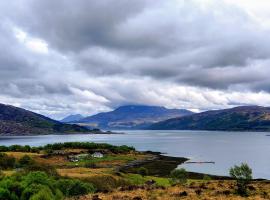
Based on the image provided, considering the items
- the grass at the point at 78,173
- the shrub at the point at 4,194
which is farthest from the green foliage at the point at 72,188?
the grass at the point at 78,173

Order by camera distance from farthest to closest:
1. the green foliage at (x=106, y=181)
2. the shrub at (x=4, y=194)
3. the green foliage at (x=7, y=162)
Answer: the green foliage at (x=7, y=162)
the green foliage at (x=106, y=181)
the shrub at (x=4, y=194)

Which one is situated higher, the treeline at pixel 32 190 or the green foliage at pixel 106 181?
the treeline at pixel 32 190

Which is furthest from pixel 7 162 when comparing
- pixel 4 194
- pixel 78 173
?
pixel 4 194

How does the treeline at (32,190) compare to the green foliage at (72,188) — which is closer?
the treeline at (32,190)

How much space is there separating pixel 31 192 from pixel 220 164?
15056 cm

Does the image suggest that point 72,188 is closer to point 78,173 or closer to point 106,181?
point 106,181

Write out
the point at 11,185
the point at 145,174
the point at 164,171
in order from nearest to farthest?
the point at 11,185
the point at 145,174
the point at 164,171

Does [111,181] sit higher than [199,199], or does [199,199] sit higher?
[199,199]

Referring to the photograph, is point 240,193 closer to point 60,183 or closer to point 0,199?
point 0,199

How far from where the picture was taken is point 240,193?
39219 mm

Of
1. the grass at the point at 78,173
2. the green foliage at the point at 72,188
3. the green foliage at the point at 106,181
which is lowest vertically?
the green foliage at the point at 106,181

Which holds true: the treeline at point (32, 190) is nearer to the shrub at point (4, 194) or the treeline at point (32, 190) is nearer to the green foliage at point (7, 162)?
the shrub at point (4, 194)

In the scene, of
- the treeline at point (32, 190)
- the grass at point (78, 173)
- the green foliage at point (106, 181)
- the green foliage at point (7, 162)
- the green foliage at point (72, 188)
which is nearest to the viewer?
the treeline at point (32, 190)

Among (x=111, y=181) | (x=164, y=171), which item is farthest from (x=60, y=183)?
(x=164, y=171)
